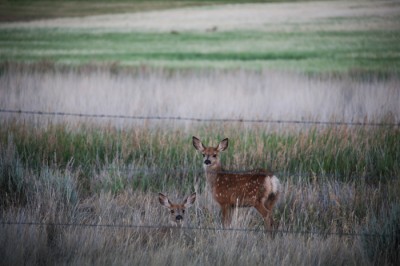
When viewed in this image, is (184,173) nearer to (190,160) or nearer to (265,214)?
(190,160)

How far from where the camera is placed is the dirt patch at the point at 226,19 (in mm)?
24922

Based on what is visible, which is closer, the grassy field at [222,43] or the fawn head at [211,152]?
the fawn head at [211,152]

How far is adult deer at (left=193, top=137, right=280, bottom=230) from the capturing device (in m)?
6.44

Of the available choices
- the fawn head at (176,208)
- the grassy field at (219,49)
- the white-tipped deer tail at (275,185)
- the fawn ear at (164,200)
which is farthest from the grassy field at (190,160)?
the grassy field at (219,49)

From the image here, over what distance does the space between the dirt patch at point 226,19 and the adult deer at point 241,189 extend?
14838mm

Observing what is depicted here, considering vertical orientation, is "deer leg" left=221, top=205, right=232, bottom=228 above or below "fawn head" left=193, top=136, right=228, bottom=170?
below

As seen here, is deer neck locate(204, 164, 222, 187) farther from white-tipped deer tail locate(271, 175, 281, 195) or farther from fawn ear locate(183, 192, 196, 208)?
white-tipped deer tail locate(271, 175, 281, 195)

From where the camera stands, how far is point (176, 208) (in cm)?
630

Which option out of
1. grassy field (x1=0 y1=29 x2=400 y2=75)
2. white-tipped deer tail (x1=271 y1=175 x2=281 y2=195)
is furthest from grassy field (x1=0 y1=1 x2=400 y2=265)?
grassy field (x1=0 y1=29 x2=400 y2=75)

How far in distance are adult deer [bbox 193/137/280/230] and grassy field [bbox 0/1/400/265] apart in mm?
149

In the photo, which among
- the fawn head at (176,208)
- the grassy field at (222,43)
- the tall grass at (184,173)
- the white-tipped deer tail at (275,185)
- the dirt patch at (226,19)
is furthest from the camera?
the dirt patch at (226,19)

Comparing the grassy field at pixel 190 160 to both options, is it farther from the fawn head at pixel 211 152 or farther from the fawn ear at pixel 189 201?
the fawn head at pixel 211 152

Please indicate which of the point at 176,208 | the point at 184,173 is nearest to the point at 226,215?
the point at 176,208

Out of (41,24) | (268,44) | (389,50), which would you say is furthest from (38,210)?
(268,44)
